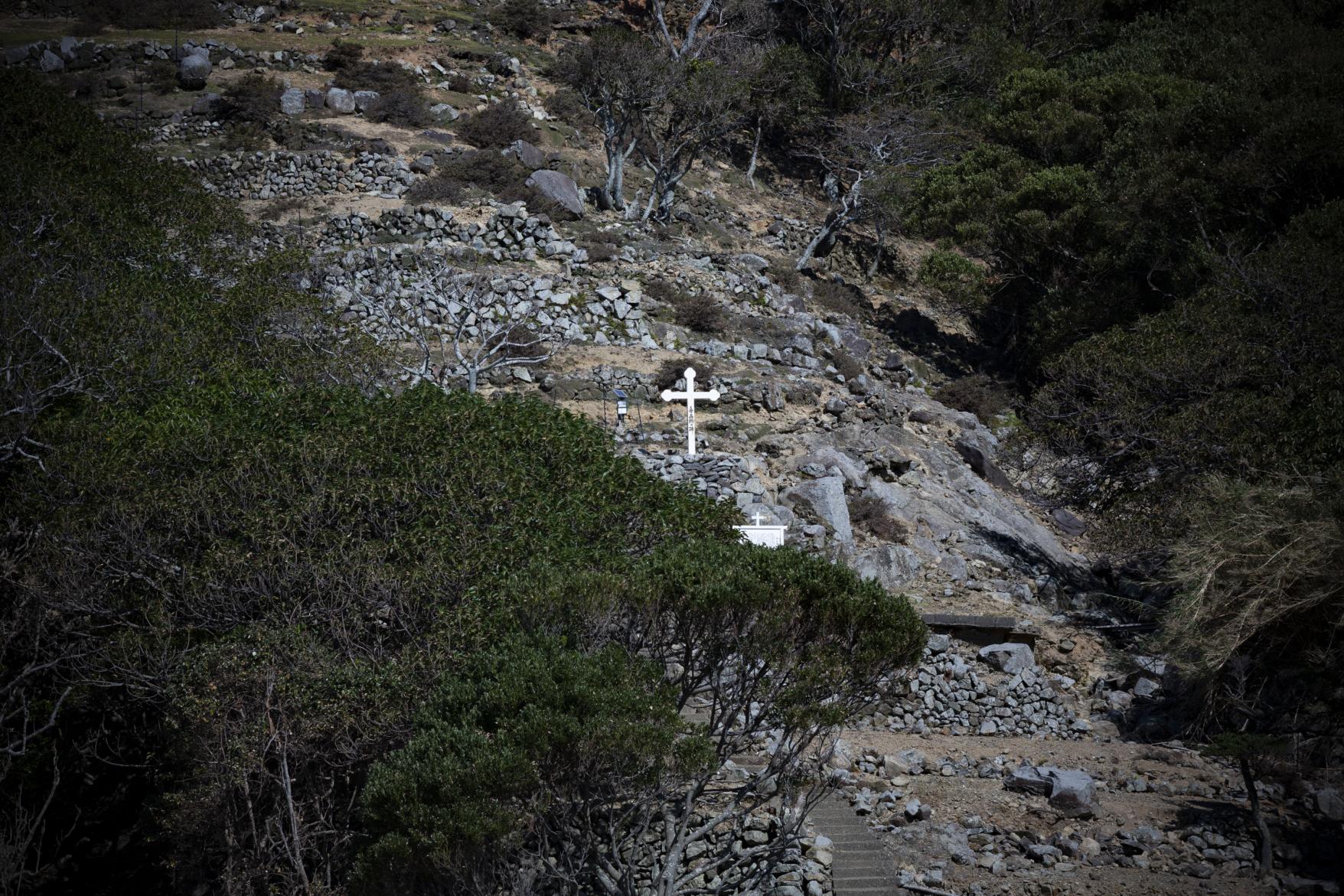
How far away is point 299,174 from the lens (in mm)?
37938

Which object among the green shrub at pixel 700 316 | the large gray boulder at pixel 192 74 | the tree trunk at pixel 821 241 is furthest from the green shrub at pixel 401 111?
the green shrub at pixel 700 316

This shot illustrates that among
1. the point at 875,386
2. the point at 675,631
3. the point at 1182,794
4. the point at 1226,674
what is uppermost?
the point at 675,631

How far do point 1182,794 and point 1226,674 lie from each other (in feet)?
6.24

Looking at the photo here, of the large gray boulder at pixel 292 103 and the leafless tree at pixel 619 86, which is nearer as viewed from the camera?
the leafless tree at pixel 619 86

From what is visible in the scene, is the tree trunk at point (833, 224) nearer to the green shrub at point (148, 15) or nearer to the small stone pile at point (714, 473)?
the small stone pile at point (714, 473)

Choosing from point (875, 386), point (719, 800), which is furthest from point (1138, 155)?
point (719, 800)

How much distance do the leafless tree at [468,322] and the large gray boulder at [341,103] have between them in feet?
51.3

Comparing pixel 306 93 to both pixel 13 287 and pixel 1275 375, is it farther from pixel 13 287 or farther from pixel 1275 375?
pixel 1275 375

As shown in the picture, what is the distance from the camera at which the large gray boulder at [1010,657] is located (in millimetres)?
19484

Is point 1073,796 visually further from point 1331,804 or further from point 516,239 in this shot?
point 516,239

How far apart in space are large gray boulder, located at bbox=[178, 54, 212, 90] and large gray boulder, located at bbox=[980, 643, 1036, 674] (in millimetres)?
38428

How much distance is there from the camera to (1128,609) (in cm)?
2288

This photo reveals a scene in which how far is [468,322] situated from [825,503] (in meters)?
12.5

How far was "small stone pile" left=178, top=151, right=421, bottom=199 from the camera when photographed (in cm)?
3709
